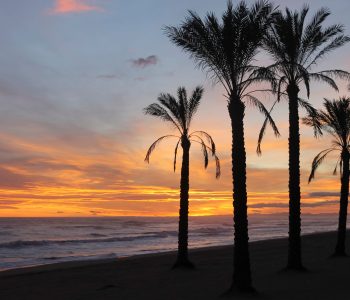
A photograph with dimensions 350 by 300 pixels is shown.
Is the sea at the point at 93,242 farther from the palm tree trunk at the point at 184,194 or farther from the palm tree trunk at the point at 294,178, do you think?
the palm tree trunk at the point at 294,178

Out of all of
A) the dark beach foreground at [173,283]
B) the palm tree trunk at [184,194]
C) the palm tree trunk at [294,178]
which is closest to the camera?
the dark beach foreground at [173,283]

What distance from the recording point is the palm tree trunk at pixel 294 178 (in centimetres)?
1794

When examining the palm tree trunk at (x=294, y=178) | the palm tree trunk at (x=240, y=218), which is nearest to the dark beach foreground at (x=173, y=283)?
the palm tree trunk at (x=240, y=218)

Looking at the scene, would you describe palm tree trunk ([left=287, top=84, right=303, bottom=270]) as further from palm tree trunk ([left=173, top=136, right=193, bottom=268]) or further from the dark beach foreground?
palm tree trunk ([left=173, top=136, right=193, bottom=268])

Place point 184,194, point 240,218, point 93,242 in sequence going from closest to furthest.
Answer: point 240,218 < point 184,194 < point 93,242

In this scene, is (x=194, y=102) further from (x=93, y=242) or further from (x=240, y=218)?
(x=93, y=242)

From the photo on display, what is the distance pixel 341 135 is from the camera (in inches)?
936

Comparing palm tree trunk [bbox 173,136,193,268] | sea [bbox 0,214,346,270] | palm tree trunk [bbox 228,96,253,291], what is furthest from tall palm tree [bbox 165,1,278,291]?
sea [bbox 0,214,346,270]

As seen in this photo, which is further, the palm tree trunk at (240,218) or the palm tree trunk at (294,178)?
the palm tree trunk at (294,178)

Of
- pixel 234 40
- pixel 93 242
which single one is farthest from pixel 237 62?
pixel 93 242

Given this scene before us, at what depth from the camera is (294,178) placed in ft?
58.6

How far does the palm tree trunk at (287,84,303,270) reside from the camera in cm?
1794

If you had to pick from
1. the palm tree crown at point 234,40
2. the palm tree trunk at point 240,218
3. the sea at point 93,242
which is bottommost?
the sea at point 93,242

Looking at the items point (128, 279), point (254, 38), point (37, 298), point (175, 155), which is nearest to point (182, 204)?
point (175, 155)
